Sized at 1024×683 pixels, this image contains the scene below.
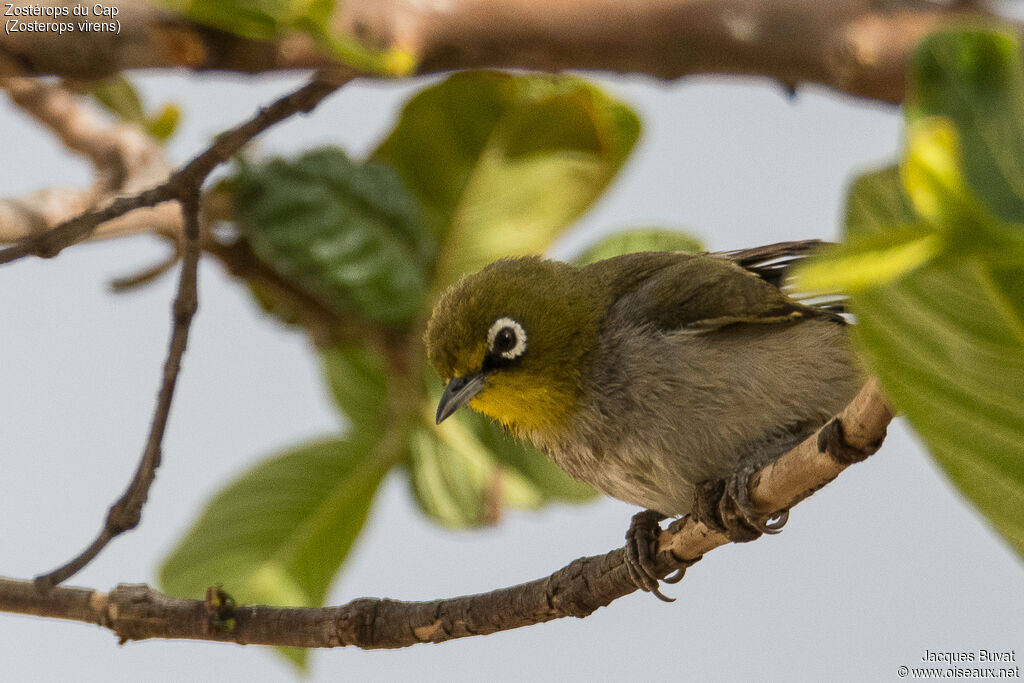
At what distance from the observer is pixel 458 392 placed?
2.14m

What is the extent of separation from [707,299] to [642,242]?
636mm

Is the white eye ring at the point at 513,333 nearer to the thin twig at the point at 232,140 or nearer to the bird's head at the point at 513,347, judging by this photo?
the bird's head at the point at 513,347

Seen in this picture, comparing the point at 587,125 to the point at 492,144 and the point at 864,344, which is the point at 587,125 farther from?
the point at 864,344

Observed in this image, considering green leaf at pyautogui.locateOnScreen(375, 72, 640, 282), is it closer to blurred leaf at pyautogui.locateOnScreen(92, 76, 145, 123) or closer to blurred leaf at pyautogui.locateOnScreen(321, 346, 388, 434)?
blurred leaf at pyautogui.locateOnScreen(321, 346, 388, 434)

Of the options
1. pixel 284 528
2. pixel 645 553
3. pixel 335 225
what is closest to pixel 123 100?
pixel 335 225

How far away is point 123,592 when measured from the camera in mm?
1885

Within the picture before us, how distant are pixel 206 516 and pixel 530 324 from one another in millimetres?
1501

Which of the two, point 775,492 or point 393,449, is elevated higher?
point 775,492

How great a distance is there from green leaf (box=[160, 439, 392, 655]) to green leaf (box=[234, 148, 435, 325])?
0.55 m

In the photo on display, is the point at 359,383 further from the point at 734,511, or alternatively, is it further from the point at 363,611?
the point at 734,511

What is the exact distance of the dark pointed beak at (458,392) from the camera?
2109mm

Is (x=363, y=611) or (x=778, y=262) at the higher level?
(x=778, y=262)

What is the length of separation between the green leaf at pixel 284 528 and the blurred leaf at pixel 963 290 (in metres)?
2.48

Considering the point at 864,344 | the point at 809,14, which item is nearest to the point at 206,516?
the point at 809,14
